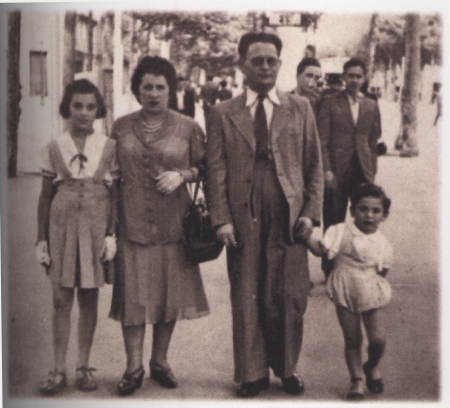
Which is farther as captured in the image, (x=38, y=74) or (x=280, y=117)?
(x=38, y=74)

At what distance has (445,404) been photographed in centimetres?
507

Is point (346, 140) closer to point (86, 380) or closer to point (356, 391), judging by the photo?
point (356, 391)

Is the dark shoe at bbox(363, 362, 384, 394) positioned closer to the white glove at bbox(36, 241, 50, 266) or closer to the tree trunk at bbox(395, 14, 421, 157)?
the tree trunk at bbox(395, 14, 421, 157)

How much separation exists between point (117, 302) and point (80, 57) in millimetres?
1409

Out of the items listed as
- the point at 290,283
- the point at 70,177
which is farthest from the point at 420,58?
the point at 70,177

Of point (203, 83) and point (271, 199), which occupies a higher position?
point (203, 83)

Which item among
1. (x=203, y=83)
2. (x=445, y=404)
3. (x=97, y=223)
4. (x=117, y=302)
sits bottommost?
(x=445, y=404)

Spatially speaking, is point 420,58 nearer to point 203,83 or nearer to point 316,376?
point 203,83

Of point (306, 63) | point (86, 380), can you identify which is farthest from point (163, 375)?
point (306, 63)

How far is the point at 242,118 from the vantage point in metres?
4.93

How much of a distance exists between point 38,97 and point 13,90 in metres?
0.16

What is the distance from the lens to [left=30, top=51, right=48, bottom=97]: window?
198 inches

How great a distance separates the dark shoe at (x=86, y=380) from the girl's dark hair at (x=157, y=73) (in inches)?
61.8

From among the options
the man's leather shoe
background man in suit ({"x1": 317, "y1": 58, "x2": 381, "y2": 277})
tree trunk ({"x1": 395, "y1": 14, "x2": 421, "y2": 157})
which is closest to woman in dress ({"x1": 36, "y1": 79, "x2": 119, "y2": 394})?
the man's leather shoe
